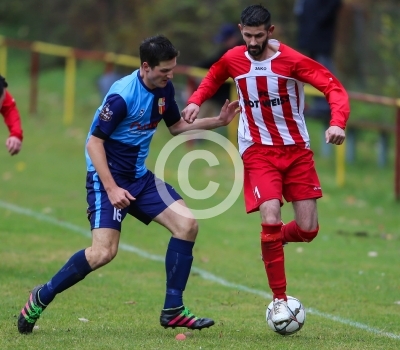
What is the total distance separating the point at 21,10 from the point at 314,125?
1120 cm

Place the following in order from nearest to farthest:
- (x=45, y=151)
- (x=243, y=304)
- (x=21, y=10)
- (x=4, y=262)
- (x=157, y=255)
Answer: (x=243, y=304) → (x=4, y=262) → (x=157, y=255) → (x=45, y=151) → (x=21, y=10)

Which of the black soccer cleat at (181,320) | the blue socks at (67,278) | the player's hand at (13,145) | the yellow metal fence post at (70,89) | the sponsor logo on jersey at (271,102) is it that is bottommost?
the yellow metal fence post at (70,89)

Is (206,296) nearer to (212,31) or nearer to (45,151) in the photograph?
(45,151)

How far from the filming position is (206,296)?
795cm

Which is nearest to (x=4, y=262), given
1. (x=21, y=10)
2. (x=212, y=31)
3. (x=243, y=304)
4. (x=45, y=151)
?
(x=243, y=304)

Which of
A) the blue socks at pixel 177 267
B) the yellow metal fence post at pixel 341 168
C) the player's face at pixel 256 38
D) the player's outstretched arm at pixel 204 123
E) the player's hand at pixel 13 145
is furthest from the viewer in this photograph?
the yellow metal fence post at pixel 341 168

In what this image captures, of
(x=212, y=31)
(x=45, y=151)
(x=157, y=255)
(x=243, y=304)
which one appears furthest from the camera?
(x=212, y=31)

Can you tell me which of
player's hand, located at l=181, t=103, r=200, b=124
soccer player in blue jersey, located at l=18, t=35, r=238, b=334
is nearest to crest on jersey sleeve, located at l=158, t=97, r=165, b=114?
soccer player in blue jersey, located at l=18, t=35, r=238, b=334

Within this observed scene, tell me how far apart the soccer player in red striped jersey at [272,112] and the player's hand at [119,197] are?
3.05 feet

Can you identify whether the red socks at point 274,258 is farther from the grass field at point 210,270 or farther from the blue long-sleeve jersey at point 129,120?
the blue long-sleeve jersey at point 129,120

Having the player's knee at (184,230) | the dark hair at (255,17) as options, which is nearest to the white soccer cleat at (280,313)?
the player's knee at (184,230)

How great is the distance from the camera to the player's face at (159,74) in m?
6.40

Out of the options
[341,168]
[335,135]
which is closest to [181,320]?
[335,135]

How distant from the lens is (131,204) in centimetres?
662
